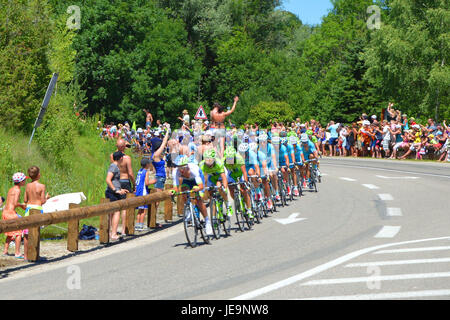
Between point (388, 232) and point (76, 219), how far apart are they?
5849 millimetres

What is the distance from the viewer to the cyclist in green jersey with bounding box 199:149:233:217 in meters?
14.0

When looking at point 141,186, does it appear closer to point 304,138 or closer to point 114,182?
point 114,182

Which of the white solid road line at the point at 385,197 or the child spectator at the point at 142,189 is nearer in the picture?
the child spectator at the point at 142,189

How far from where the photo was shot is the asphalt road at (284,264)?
9367 mm

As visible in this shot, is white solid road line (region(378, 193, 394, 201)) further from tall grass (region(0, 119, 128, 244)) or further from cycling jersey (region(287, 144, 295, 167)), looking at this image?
tall grass (region(0, 119, 128, 244))

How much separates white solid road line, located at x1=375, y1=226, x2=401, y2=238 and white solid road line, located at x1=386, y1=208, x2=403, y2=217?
6.96 ft

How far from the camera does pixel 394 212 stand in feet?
59.9

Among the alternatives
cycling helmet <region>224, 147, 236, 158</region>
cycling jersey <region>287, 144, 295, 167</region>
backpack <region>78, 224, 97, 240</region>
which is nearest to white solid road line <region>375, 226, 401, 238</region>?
cycling helmet <region>224, 147, 236, 158</region>

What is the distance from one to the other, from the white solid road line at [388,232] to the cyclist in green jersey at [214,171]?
2.82 m

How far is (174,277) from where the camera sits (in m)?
10.5

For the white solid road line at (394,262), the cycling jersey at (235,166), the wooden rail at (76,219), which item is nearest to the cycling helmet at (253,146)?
the cycling jersey at (235,166)

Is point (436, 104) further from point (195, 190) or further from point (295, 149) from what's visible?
point (195, 190)

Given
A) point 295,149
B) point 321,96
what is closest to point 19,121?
point 295,149

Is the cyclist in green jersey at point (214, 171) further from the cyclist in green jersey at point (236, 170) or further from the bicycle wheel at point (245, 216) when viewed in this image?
the bicycle wheel at point (245, 216)
